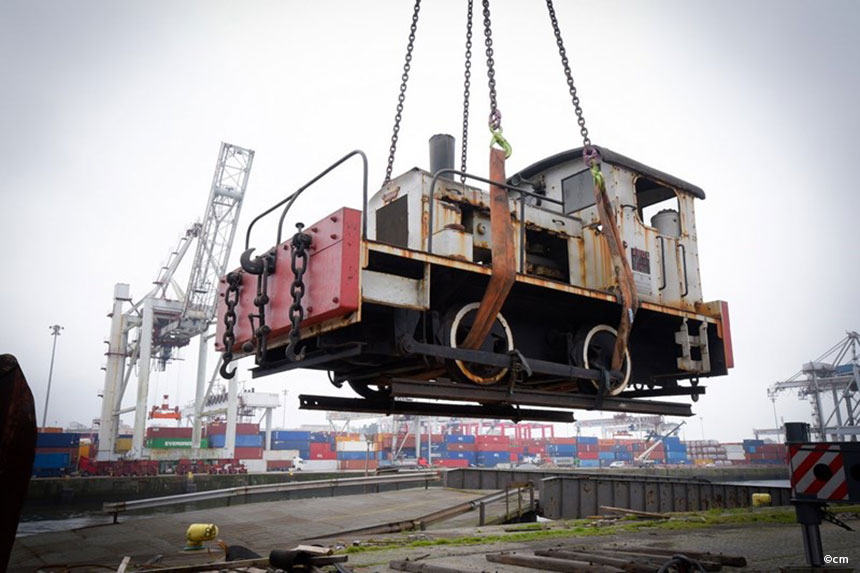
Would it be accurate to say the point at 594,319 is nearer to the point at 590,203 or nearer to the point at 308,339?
the point at 590,203

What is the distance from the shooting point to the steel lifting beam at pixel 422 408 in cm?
582

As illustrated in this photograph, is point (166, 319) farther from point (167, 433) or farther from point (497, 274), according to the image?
point (497, 274)

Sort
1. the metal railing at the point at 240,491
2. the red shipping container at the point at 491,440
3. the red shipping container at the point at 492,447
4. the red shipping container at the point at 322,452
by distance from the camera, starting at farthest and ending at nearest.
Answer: the red shipping container at the point at 491,440
the red shipping container at the point at 492,447
the red shipping container at the point at 322,452
the metal railing at the point at 240,491

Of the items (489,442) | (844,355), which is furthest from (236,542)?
(844,355)

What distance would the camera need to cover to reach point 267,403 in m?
54.5

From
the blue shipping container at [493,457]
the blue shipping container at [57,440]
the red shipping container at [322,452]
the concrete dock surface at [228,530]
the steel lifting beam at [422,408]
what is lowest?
the blue shipping container at [493,457]

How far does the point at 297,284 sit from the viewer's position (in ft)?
14.8

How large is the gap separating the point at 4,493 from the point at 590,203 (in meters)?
5.79

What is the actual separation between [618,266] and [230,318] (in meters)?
3.63

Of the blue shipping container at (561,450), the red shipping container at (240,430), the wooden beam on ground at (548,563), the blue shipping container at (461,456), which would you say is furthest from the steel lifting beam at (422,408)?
the blue shipping container at (561,450)

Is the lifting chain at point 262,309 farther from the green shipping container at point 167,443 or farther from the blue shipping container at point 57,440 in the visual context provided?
the green shipping container at point 167,443

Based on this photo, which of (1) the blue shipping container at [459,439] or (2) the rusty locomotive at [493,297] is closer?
(2) the rusty locomotive at [493,297]

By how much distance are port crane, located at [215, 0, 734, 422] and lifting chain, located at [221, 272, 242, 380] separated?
0.05ft

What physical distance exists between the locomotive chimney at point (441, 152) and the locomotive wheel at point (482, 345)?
1784mm
